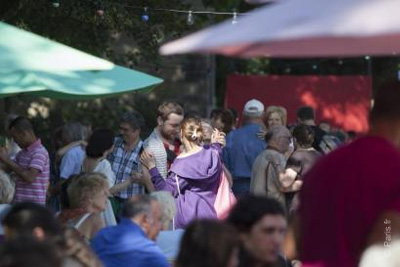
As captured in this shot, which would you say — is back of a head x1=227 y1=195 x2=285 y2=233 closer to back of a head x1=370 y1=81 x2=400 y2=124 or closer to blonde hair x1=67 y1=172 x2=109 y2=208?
back of a head x1=370 y1=81 x2=400 y2=124

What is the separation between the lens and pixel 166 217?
→ 7.44 metres

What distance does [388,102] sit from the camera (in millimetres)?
4918

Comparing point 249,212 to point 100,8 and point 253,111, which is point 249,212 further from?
point 100,8

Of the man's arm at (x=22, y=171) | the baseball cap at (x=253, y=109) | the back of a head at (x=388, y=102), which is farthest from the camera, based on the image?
the baseball cap at (x=253, y=109)

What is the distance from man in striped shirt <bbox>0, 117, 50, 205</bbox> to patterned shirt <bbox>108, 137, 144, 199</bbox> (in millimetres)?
789

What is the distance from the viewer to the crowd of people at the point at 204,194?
4.73 m

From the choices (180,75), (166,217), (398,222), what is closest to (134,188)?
(166,217)

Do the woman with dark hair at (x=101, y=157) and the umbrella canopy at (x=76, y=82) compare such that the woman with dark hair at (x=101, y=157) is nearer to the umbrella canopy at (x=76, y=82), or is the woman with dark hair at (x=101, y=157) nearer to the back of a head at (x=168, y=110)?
the back of a head at (x=168, y=110)

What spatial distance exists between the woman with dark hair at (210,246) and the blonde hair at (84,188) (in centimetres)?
270

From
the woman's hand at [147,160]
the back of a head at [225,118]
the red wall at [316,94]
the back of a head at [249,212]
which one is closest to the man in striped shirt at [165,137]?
the woman's hand at [147,160]

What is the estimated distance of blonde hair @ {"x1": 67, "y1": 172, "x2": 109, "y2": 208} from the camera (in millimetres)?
7289

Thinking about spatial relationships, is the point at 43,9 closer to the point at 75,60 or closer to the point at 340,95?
the point at 340,95

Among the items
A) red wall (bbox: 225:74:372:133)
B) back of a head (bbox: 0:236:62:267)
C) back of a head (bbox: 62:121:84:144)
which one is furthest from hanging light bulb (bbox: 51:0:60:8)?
back of a head (bbox: 0:236:62:267)

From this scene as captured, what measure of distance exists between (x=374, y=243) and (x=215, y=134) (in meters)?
6.64
